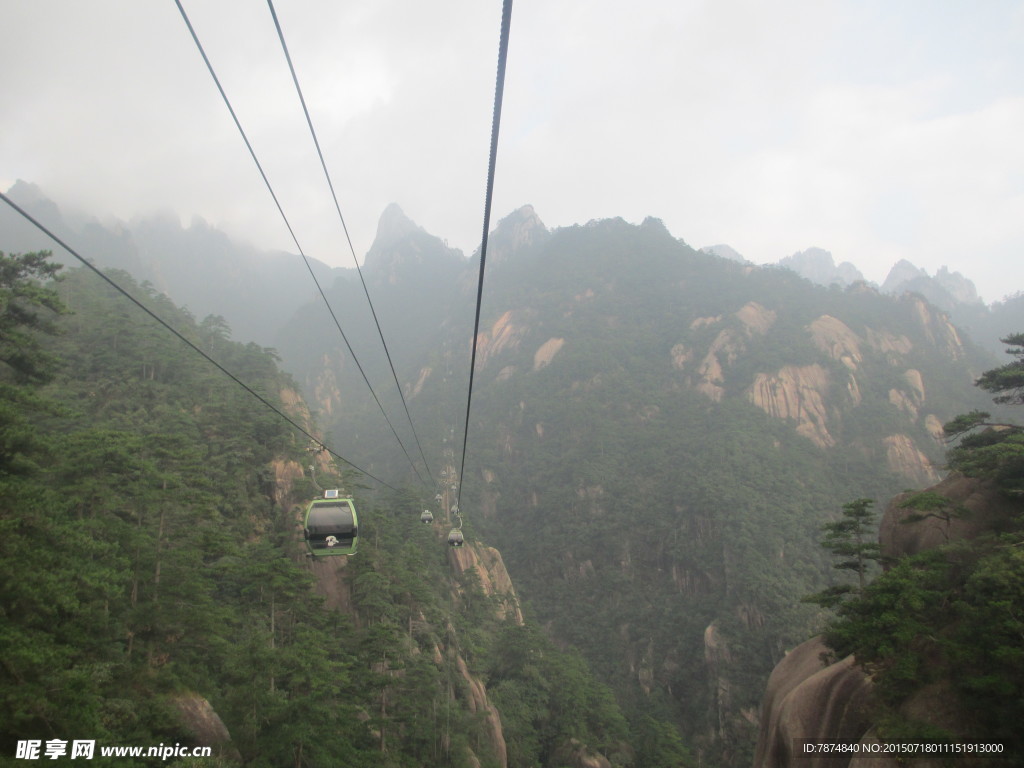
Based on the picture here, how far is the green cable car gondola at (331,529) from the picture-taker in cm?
1434

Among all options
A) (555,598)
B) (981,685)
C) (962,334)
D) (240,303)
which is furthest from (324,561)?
(240,303)

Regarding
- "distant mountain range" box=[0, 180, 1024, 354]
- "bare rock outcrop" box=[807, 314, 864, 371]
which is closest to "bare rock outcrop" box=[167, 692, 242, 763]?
"bare rock outcrop" box=[807, 314, 864, 371]

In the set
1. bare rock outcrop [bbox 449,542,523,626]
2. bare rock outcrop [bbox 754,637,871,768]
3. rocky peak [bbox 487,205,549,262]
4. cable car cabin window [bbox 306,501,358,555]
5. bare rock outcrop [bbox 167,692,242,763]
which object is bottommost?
bare rock outcrop [bbox 449,542,523,626]

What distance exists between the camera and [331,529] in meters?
14.4

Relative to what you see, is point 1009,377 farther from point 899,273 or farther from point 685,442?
point 899,273

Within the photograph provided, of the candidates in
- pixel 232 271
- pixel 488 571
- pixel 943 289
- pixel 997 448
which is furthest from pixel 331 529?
pixel 232 271

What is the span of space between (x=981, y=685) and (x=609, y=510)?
58681 mm

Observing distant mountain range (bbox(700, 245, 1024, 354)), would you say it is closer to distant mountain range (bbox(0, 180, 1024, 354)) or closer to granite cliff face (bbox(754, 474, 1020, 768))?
distant mountain range (bbox(0, 180, 1024, 354))

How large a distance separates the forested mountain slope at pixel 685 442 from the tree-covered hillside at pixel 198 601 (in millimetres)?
16524

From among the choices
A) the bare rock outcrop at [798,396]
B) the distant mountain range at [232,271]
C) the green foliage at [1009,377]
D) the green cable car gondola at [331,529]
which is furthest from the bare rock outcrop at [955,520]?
the distant mountain range at [232,271]

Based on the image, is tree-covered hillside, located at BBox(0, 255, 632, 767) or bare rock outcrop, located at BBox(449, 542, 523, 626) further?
bare rock outcrop, located at BBox(449, 542, 523, 626)

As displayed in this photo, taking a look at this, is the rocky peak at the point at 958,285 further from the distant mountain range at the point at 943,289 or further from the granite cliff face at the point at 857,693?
the granite cliff face at the point at 857,693

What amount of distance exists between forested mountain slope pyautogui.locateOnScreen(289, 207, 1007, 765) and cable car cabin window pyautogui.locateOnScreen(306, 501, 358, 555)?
117ft

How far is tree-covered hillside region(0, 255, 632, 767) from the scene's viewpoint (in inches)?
401
